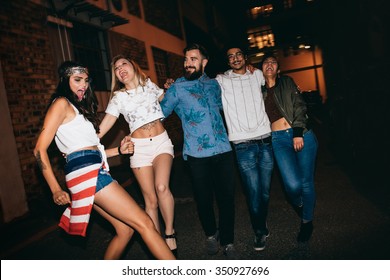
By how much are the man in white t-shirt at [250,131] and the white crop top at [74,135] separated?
1.51 meters

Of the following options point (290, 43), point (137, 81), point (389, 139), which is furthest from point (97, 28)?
point (290, 43)

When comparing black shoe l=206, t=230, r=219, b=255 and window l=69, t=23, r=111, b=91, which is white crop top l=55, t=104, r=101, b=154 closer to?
black shoe l=206, t=230, r=219, b=255

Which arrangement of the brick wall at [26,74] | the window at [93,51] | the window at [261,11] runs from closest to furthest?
the brick wall at [26,74], the window at [93,51], the window at [261,11]

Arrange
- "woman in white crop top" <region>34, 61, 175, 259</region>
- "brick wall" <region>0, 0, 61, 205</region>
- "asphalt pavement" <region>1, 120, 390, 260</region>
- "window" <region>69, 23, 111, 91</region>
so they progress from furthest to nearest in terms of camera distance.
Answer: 1. "window" <region>69, 23, 111, 91</region>
2. "brick wall" <region>0, 0, 61, 205</region>
3. "asphalt pavement" <region>1, 120, 390, 260</region>
4. "woman in white crop top" <region>34, 61, 175, 259</region>

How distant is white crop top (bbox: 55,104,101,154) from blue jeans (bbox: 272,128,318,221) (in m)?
1.95

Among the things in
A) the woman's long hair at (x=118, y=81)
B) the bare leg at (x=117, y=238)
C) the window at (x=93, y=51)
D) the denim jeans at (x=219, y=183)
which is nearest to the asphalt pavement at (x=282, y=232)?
the denim jeans at (x=219, y=183)

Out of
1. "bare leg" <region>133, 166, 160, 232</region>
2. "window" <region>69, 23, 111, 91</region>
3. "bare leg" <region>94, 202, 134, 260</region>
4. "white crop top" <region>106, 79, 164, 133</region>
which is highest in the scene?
"window" <region>69, 23, 111, 91</region>

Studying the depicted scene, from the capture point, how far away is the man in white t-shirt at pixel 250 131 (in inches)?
128

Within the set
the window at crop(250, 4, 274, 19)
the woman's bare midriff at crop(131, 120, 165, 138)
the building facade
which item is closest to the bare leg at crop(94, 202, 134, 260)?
the woman's bare midriff at crop(131, 120, 165, 138)

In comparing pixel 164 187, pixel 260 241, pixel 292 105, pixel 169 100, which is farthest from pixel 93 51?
pixel 260 241

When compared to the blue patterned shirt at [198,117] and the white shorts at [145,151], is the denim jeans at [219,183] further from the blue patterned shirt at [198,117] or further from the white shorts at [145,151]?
the white shorts at [145,151]

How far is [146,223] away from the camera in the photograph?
241 cm

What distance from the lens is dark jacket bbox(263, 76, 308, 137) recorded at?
10.5 feet

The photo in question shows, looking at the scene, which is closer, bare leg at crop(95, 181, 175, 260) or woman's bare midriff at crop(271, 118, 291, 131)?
bare leg at crop(95, 181, 175, 260)
